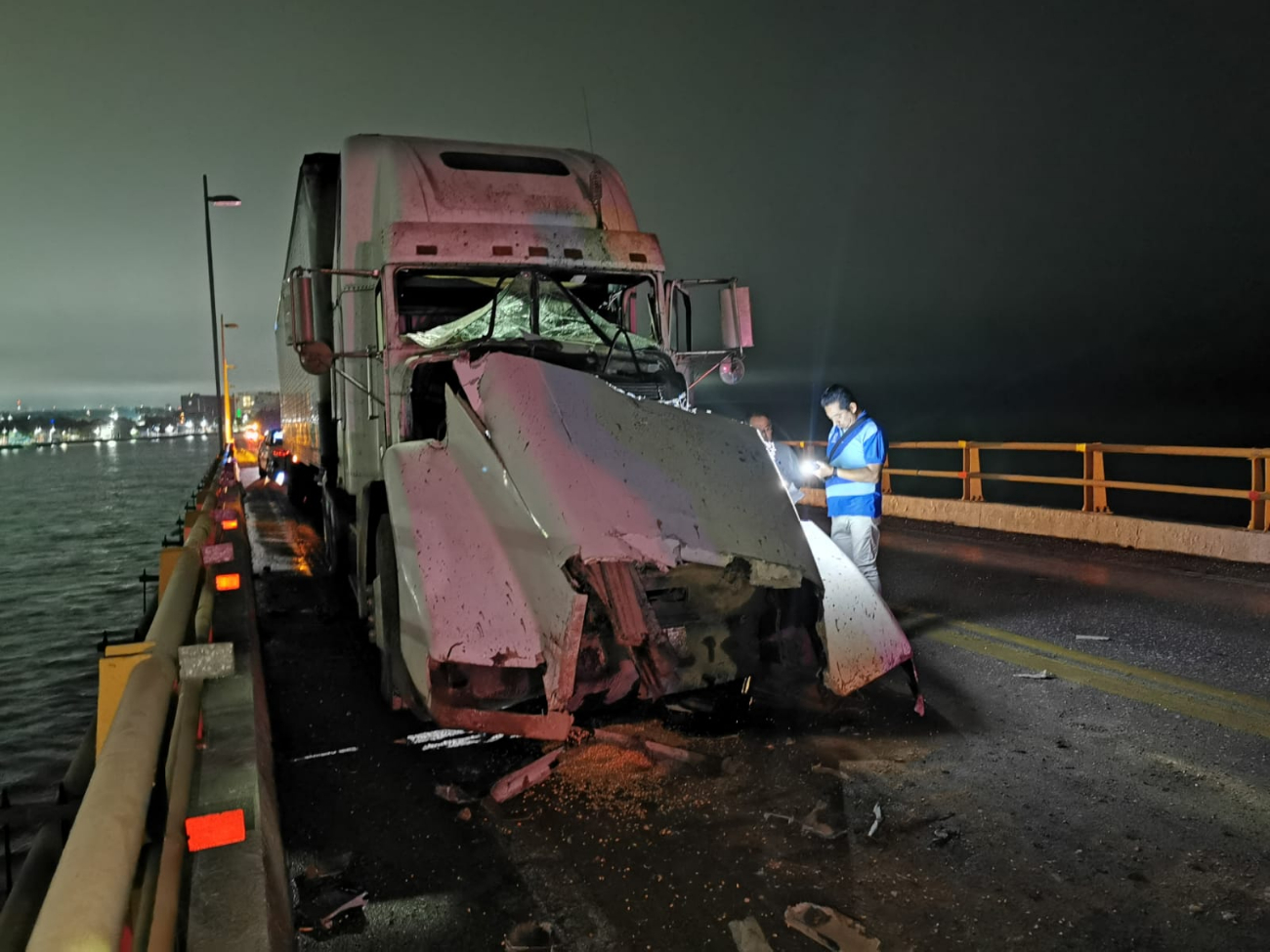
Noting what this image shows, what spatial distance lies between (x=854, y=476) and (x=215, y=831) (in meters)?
4.78

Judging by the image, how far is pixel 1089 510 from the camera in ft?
35.1

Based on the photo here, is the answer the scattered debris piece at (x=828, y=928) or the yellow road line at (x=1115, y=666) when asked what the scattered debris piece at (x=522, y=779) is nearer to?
the scattered debris piece at (x=828, y=928)

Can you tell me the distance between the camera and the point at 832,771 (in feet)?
13.4

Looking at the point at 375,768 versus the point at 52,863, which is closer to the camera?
the point at 52,863

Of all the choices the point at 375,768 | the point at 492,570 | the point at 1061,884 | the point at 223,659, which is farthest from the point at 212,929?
the point at 1061,884

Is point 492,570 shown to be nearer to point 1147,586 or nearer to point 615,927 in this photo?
point 615,927

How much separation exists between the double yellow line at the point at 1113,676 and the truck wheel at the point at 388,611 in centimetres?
371

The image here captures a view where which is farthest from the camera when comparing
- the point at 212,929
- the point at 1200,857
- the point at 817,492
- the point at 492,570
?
the point at 817,492

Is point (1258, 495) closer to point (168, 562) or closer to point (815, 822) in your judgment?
point (815, 822)

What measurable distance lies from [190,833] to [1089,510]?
34.8 ft

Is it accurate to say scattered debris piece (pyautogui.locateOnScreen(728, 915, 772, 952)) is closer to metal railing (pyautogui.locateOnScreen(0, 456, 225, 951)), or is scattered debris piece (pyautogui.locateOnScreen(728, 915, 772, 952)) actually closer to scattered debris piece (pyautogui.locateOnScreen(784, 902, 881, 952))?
scattered debris piece (pyautogui.locateOnScreen(784, 902, 881, 952))

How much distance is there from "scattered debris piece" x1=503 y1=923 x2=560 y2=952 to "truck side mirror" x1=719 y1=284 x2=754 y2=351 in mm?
4730

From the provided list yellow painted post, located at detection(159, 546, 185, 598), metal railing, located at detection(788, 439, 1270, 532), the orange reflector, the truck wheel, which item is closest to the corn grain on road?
the truck wheel

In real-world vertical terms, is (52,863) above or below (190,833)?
below
